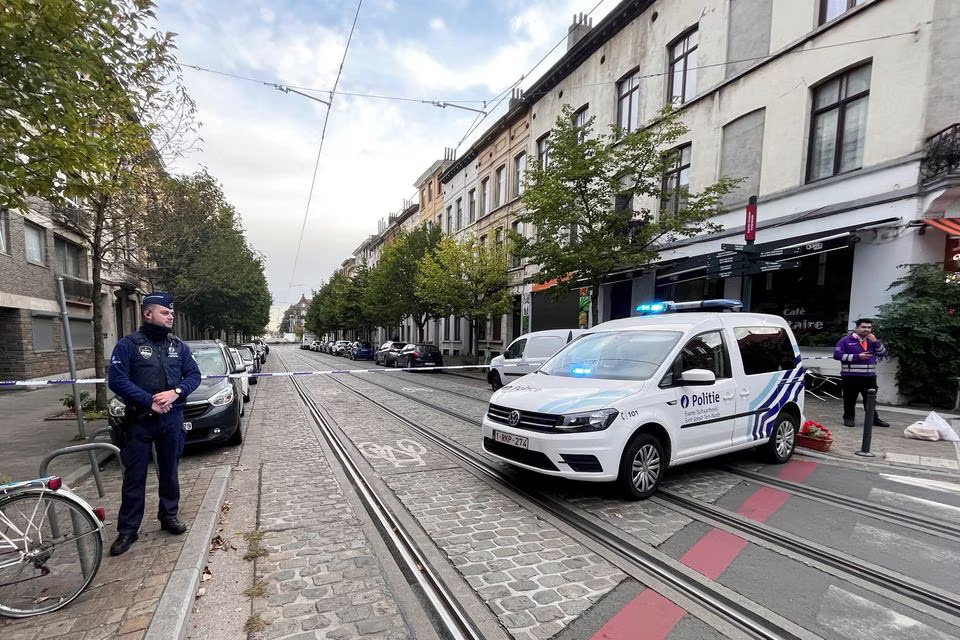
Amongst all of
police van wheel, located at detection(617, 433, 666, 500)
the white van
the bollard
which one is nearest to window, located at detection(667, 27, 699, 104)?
the white van

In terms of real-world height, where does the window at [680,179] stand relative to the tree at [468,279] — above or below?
above

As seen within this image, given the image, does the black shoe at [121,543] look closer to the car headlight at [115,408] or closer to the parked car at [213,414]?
the car headlight at [115,408]

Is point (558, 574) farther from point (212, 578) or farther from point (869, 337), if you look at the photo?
point (869, 337)

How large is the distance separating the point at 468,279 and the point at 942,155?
16834 millimetres

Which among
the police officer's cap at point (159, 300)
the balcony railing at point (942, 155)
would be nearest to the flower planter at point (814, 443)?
the balcony railing at point (942, 155)

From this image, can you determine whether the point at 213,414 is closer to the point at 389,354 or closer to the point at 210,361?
the point at 210,361

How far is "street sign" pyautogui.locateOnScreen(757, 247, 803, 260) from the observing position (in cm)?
1164

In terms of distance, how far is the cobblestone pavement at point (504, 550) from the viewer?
9.95 feet

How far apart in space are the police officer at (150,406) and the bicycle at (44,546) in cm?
53

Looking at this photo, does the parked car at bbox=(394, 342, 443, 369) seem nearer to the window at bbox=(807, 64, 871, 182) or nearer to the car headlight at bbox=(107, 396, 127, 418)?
the window at bbox=(807, 64, 871, 182)

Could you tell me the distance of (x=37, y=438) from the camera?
772 centimetres

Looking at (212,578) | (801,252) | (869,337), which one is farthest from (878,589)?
(801,252)

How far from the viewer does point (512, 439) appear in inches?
194

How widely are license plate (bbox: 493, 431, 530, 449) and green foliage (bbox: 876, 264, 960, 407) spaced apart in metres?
9.92
